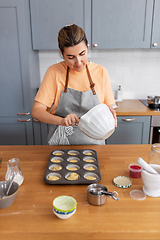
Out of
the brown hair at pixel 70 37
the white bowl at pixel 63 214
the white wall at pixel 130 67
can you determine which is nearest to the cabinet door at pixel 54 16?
the white wall at pixel 130 67

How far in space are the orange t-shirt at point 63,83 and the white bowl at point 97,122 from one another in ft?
1.73

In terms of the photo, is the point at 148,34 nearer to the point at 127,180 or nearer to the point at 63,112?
the point at 63,112

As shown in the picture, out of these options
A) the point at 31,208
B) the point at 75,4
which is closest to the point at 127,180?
the point at 31,208

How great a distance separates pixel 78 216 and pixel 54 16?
2163 mm

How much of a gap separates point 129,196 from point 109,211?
0.14 meters

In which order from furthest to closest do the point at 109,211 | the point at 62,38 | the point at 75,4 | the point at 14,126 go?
the point at 14,126, the point at 75,4, the point at 62,38, the point at 109,211

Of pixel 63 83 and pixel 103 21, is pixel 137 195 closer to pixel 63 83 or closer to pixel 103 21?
pixel 63 83

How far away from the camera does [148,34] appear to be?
2398 millimetres

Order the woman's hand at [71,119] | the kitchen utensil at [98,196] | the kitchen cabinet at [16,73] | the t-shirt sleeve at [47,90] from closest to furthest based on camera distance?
1. the kitchen utensil at [98,196]
2. the woman's hand at [71,119]
3. the t-shirt sleeve at [47,90]
4. the kitchen cabinet at [16,73]

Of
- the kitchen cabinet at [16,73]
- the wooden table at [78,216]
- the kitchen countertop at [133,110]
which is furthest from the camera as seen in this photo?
the kitchen countertop at [133,110]

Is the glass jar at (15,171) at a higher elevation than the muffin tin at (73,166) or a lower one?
higher

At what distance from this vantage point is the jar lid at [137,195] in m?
0.92

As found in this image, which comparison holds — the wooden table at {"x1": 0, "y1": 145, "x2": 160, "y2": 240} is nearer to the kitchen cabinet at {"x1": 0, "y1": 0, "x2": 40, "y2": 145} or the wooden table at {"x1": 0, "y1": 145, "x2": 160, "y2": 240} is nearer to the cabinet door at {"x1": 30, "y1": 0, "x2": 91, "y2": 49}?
the kitchen cabinet at {"x1": 0, "y1": 0, "x2": 40, "y2": 145}

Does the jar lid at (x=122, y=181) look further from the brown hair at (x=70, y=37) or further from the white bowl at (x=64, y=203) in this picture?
the brown hair at (x=70, y=37)
